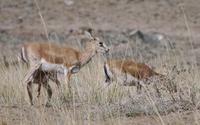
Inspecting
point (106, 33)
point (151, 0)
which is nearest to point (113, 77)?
point (106, 33)

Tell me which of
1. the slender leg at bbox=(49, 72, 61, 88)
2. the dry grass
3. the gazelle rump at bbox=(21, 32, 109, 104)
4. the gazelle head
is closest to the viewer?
the dry grass

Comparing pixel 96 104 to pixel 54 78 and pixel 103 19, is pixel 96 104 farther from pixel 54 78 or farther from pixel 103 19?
pixel 103 19

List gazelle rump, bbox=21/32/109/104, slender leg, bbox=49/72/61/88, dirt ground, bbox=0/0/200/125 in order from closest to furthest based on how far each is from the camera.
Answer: slender leg, bbox=49/72/61/88
gazelle rump, bbox=21/32/109/104
dirt ground, bbox=0/0/200/125

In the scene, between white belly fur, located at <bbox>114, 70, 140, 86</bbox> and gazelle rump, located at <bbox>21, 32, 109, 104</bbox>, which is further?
white belly fur, located at <bbox>114, 70, 140, 86</bbox>

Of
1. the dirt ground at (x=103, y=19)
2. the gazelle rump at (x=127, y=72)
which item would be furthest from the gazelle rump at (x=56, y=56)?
the dirt ground at (x=103, y=19)

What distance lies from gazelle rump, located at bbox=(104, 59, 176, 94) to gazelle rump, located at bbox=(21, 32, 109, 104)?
1.95ft

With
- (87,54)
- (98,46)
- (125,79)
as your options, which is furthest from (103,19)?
(125,79)

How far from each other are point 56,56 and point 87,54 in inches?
37.8

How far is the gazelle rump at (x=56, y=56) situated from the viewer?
34.1ft

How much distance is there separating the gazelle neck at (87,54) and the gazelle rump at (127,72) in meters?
0.60

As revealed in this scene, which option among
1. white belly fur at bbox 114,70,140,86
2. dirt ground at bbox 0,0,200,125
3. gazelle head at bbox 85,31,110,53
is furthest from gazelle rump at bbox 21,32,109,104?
dirt ground at bbox 0,0,200,125

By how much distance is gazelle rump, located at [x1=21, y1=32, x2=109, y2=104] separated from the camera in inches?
410

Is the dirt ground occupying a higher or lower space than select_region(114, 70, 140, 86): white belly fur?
lower

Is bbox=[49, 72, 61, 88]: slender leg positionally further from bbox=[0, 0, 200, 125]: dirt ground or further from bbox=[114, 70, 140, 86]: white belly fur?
bbox=[0, 0, 200, 125]: dirt ground
